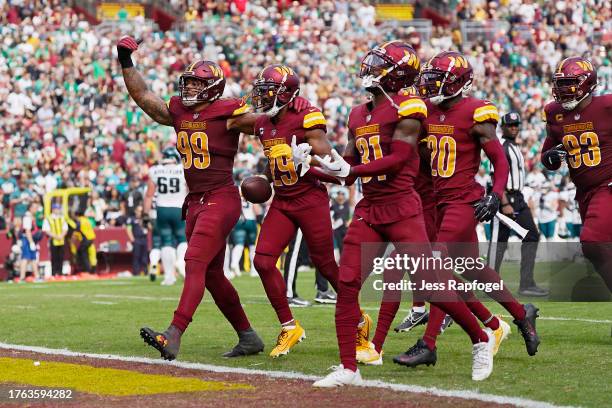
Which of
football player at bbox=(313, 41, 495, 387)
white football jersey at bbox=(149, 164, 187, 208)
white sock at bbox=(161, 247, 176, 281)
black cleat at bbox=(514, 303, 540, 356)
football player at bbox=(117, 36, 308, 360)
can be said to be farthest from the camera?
white sock at bbox=(161, 247, 176, 281)

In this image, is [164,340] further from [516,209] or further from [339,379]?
[516,209]

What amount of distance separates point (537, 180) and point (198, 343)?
1409cm

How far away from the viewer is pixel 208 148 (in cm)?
851

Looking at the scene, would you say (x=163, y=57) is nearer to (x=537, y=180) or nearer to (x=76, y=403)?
(x=537, y=180)

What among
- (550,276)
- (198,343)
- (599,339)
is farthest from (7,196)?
(599,339)

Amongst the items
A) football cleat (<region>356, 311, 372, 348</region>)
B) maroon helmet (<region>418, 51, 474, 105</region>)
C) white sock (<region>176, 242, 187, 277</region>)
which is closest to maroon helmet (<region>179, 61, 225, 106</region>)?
maroon helmet (<region>418, 51, 474, 105</region>)

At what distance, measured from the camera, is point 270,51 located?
29.7m

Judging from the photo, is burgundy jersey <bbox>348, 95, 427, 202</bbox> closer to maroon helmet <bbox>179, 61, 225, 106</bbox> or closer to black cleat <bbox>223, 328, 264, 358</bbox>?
maroon helmet <bbox>179, 61, 225, 106</bbox>

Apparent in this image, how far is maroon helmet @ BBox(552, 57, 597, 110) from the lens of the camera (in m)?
8.73

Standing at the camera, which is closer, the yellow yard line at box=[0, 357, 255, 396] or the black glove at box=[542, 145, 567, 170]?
the yellow yard line at box=[0, 357, 255, 396]

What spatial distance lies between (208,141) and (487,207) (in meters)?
2.01

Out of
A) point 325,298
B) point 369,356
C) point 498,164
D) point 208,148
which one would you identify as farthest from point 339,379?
point 325,298

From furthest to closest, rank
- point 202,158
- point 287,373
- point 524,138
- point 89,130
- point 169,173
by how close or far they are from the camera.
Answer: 1. point 524,138
2. point 89,130
3. point 169,173
4. point 202,158
5. point 287,373

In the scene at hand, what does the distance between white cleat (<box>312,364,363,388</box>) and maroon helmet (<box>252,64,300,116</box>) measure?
2.21 meters
